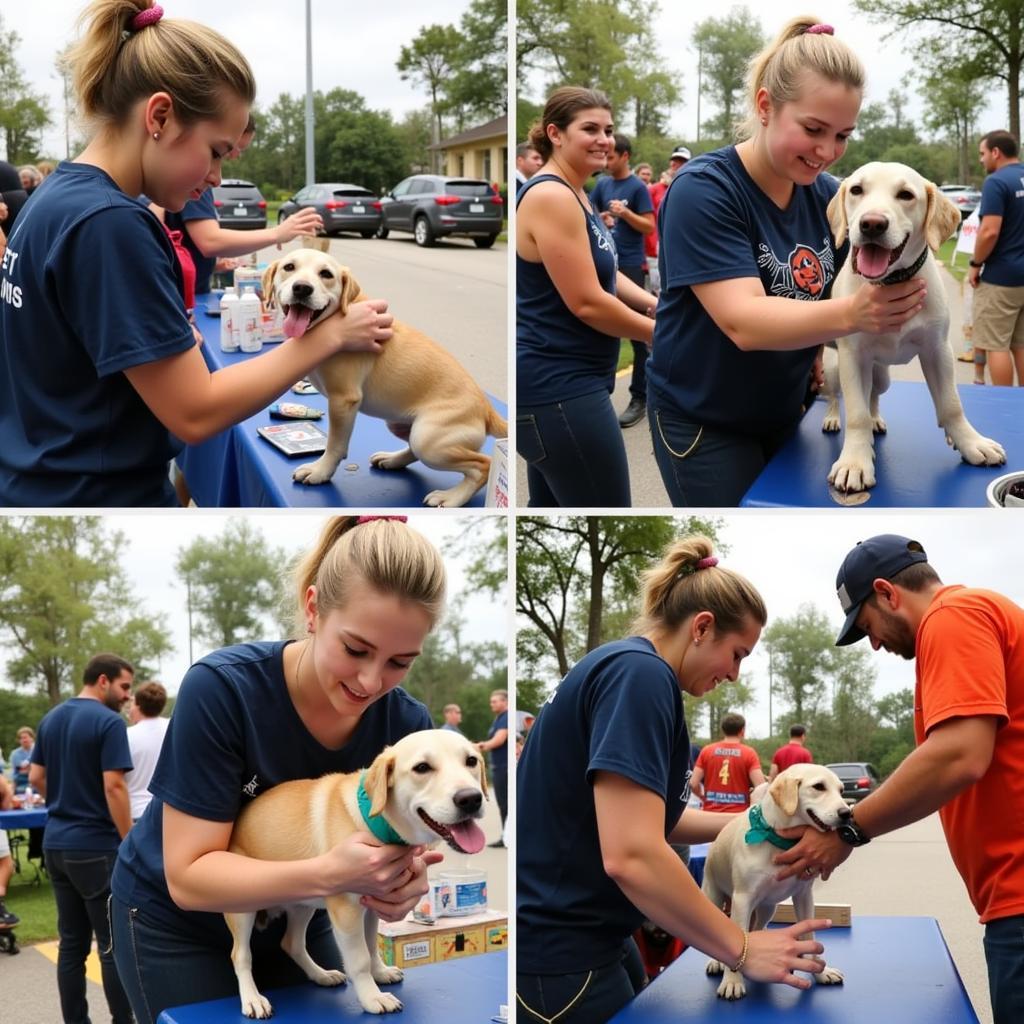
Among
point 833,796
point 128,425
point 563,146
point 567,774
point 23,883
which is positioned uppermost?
point 563,146

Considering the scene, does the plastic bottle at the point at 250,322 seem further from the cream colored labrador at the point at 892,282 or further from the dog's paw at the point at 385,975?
the dog's paw at the point at 385,975

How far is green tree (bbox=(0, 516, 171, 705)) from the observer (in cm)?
2245

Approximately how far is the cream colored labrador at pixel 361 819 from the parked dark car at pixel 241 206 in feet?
56.9

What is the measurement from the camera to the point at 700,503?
3350mm

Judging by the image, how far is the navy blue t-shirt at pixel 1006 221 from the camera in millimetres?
8766

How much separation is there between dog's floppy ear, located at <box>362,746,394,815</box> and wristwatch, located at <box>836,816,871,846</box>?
1.31m

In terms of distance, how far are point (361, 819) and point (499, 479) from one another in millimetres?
1075

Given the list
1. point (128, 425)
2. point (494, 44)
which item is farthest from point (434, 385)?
point (494, 44)

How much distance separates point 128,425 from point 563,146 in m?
2.39

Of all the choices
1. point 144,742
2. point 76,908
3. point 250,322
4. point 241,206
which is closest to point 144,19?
point 250,322

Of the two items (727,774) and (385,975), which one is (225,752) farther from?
(727,774)

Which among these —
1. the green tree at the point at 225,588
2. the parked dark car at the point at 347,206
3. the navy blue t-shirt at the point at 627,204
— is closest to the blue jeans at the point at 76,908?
the green tree at the point at 225,588

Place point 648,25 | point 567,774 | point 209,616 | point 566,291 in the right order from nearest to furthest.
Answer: point 567,774 → point 566,291 → point 648,25 → point 209,616

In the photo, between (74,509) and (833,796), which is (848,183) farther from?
(74,509)
